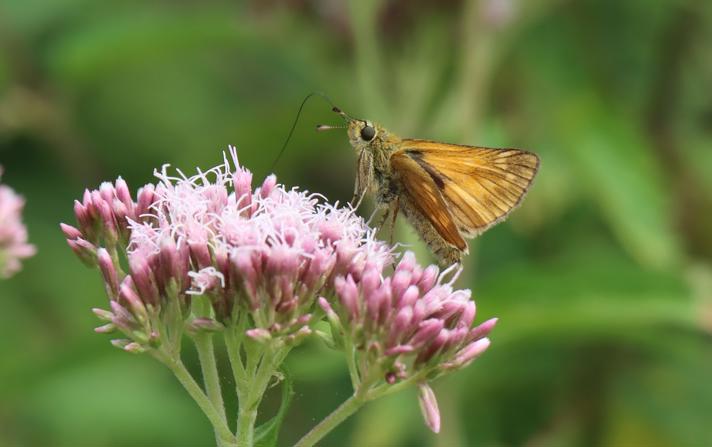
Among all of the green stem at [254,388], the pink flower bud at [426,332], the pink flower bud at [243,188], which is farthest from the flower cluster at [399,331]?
the pink flower bud at [243,188]

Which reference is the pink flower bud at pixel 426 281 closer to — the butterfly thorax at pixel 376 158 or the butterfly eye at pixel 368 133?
the butterfly thorax at pixel 376 158

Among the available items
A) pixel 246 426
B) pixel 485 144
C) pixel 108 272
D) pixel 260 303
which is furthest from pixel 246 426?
pixel 485 144

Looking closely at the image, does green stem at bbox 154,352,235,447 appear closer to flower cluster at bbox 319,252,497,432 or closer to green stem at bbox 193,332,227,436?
green stem at bbox 193,332,227,436

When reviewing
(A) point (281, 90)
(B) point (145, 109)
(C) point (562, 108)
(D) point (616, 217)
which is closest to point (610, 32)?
(C) point (562, 108)

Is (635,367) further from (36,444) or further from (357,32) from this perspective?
(36,444)

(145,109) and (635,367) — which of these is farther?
(145,109)

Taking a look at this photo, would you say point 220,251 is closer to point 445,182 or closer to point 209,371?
point 209,371
